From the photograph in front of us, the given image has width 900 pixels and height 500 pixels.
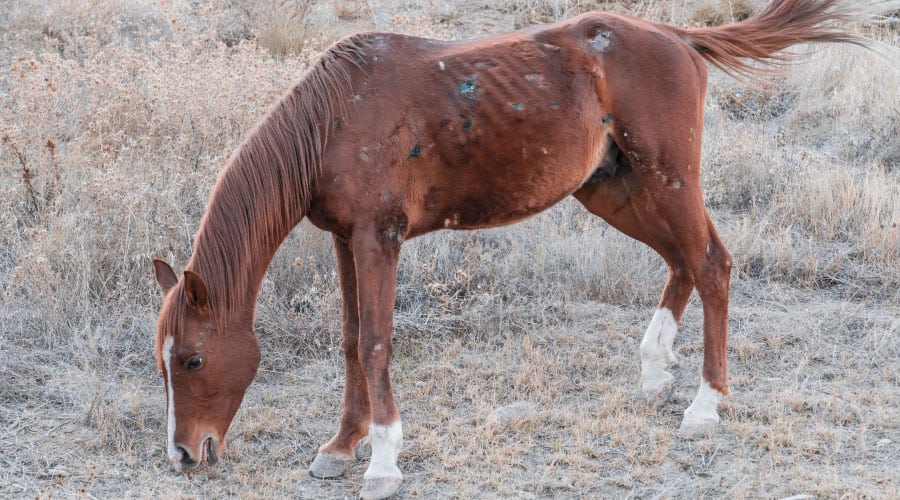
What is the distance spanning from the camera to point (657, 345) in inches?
180

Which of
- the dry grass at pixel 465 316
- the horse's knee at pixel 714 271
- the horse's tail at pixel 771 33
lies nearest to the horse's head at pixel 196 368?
the dry grass at pixel 465 316

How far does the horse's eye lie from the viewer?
348 cm

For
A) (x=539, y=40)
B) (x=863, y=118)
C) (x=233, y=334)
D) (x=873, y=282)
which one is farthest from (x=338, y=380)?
(x=863, y=118)

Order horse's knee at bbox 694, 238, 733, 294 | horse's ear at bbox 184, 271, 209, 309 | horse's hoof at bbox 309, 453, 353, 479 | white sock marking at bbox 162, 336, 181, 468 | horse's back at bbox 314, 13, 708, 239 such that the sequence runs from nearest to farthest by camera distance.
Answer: horse's ear at bbox 184, 271, 209, 309, white sock marking at bbox 162, 336, 181, 468, horse's back at bbox 314, 13, 708, 239, horse's hoof at bbox 309, 453, 353, 479, horse's knee at bbox 694, 238, 733, 294

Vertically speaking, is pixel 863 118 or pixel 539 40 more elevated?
pixel 539 40

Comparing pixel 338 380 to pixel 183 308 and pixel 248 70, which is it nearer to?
pixel 183 308

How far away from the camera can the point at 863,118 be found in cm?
742

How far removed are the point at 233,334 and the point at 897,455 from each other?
115 inches

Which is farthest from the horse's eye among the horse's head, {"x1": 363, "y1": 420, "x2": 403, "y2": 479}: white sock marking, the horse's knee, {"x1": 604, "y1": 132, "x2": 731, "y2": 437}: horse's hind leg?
the horse's knee

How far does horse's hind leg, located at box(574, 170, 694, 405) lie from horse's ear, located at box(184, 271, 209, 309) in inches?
82.2

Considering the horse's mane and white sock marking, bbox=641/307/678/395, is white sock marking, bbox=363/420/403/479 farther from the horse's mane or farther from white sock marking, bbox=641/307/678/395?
white sock marking, bbox=641/307/678/395

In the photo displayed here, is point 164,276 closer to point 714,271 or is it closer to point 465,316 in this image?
point 465,316

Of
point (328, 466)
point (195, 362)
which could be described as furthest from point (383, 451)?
point (195, 362)

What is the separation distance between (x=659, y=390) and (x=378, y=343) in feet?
5.22
